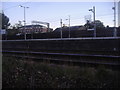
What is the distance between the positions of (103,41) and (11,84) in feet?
31.8

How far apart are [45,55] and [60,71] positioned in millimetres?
6484

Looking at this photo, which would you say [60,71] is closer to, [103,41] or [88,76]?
[88,76]

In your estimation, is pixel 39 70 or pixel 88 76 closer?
pixel 88 76

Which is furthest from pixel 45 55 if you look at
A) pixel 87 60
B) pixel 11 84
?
pixel 11 84

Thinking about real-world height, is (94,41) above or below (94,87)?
above

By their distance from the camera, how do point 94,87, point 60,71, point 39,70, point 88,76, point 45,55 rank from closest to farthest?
point 94,87
point 88,76
point 60,71
point 39,70
point 45,55

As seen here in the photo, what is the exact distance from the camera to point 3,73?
8312 millimetres

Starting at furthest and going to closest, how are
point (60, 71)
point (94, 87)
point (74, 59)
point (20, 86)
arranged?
point (74, 59), point (60, 71), point (20, 86), point (94, 87)

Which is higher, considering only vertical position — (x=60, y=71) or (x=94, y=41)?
(x=94, y=41)

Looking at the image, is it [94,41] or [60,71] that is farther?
[94,41]

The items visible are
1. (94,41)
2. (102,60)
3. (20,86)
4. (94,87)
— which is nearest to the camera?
(94,87)

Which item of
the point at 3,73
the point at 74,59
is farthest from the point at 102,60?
the point at 3,73

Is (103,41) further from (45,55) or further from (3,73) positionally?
(3,73)

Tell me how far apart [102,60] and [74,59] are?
1.89m
